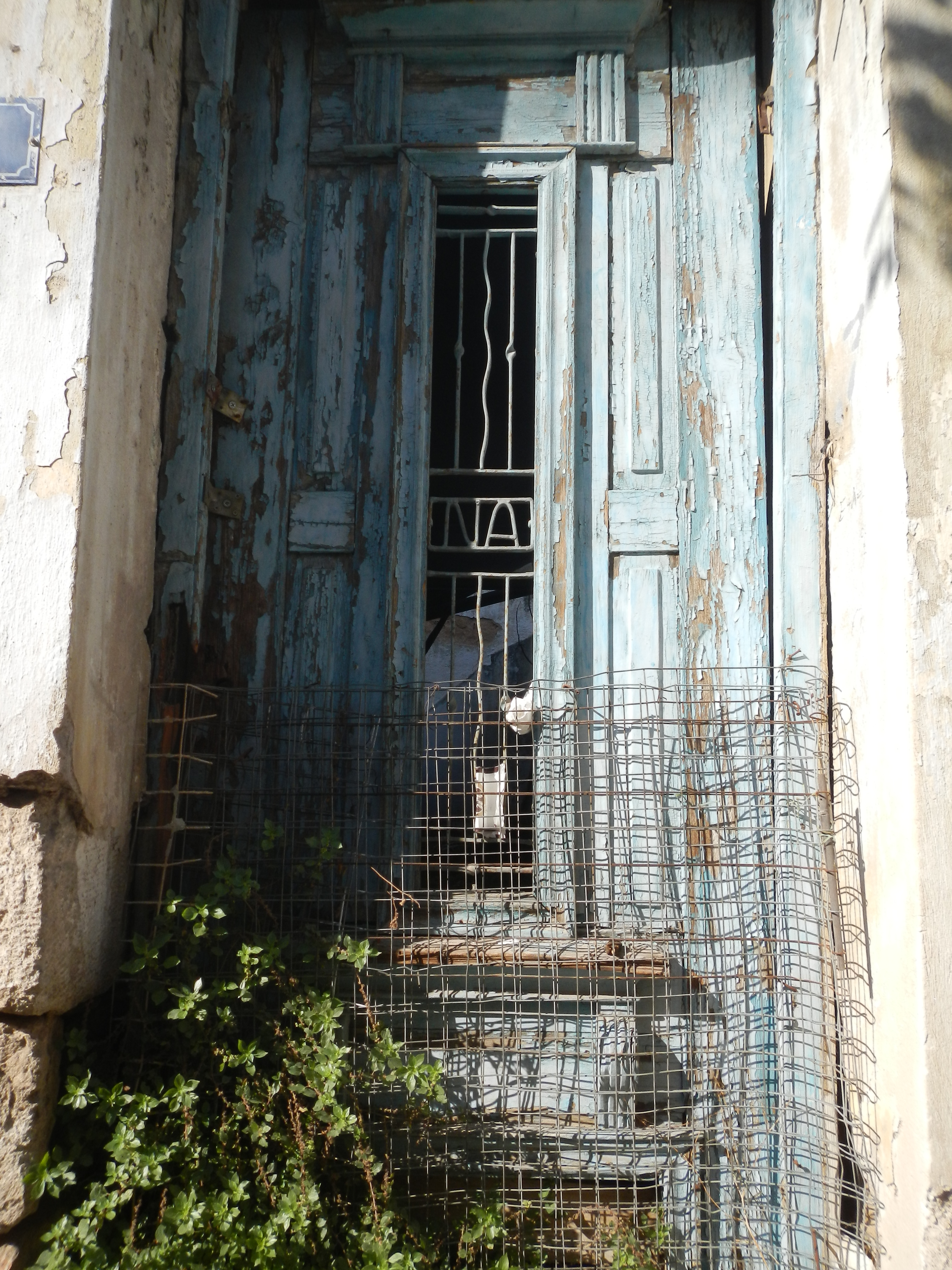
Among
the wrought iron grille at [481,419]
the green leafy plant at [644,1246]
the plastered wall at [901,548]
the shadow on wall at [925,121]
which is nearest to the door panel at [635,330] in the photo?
the wrought iron grille at [481,419]

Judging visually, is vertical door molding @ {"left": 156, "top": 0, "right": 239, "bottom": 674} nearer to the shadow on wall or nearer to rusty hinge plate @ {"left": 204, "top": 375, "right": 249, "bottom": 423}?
rusty hinge plate @ {"left": 204, "top": 375, "right": 249, "bottom": 423}

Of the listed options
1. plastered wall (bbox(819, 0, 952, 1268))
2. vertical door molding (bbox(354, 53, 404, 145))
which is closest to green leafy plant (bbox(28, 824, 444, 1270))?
plastered wall (bbox(819, 0, 952, 1268))

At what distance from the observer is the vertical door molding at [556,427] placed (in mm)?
3678

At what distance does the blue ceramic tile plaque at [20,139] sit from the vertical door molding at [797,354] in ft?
7.92

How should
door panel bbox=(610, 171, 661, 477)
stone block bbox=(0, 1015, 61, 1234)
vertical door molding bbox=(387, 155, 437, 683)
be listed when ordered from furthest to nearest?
door panel bbox=(610, 171, 661, 477)
vertical door molding bbox=(387, 155, 437, 683)
stone block bbox=(0, 1015, 61, 1234)

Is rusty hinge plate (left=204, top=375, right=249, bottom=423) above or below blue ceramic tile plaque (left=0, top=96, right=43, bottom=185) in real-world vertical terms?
below

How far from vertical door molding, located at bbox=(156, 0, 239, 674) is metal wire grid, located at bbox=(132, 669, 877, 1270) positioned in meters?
0.46

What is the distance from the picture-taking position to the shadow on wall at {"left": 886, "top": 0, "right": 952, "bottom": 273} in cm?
295

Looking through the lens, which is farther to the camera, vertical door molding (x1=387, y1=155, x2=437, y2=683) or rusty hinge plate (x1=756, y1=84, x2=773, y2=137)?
rusty hinge plate (x1=756, y1=84, x2=773, y2=137)

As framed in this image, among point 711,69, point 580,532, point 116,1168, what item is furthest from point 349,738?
point 711,69

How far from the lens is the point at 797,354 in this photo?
3.57 meters

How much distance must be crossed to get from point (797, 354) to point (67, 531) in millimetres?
2415

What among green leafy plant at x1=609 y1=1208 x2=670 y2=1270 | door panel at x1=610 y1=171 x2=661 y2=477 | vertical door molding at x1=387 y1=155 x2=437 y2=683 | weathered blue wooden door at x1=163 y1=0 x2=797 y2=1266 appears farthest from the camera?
door panel at x1=610 y1=171 x2=661 y2=477

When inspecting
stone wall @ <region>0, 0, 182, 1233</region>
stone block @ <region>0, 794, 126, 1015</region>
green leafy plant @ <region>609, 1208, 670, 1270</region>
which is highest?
stone wall @ <region>0, 0, 182, 1233</region>
